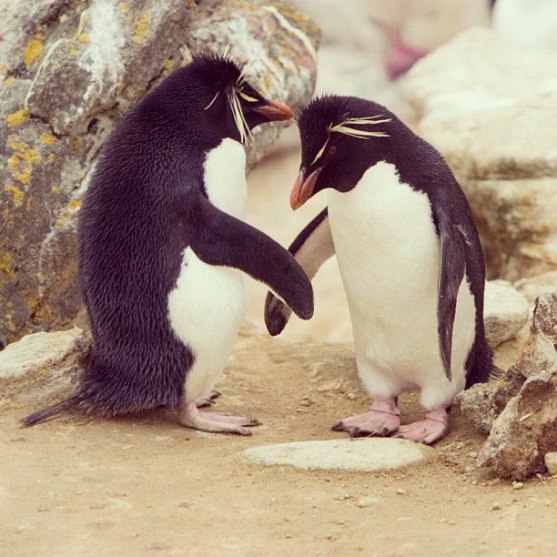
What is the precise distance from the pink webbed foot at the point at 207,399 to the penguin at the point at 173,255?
0.17m

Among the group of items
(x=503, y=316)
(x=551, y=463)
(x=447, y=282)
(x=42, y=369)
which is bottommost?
(x=551, y=463)

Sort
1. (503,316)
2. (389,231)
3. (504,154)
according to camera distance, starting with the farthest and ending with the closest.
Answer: (504,154)
(503,316)
(389,231)

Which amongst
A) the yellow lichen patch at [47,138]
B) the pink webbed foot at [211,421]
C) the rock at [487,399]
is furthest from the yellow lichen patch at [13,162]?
the rock at [487,399]

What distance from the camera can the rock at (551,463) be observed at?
260 centimetres

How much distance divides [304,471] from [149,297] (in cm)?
68

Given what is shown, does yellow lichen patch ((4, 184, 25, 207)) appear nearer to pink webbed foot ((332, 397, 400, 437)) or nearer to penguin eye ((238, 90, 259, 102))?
penguin eye ((238, 90, 259, 102))

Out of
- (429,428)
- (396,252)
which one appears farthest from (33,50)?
(429,428)

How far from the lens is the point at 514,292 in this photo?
446 cm

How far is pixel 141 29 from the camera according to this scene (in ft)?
13.8

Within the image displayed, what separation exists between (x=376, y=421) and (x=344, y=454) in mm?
→ 429

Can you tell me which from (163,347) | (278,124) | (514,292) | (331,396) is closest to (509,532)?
(163,347)

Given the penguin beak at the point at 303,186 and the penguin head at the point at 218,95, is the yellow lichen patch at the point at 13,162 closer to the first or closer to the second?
the penguin head at the point at 218,95

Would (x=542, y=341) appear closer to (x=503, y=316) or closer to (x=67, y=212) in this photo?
(x=503, y=316)

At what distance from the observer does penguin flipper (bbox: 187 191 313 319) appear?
10.0 feet
